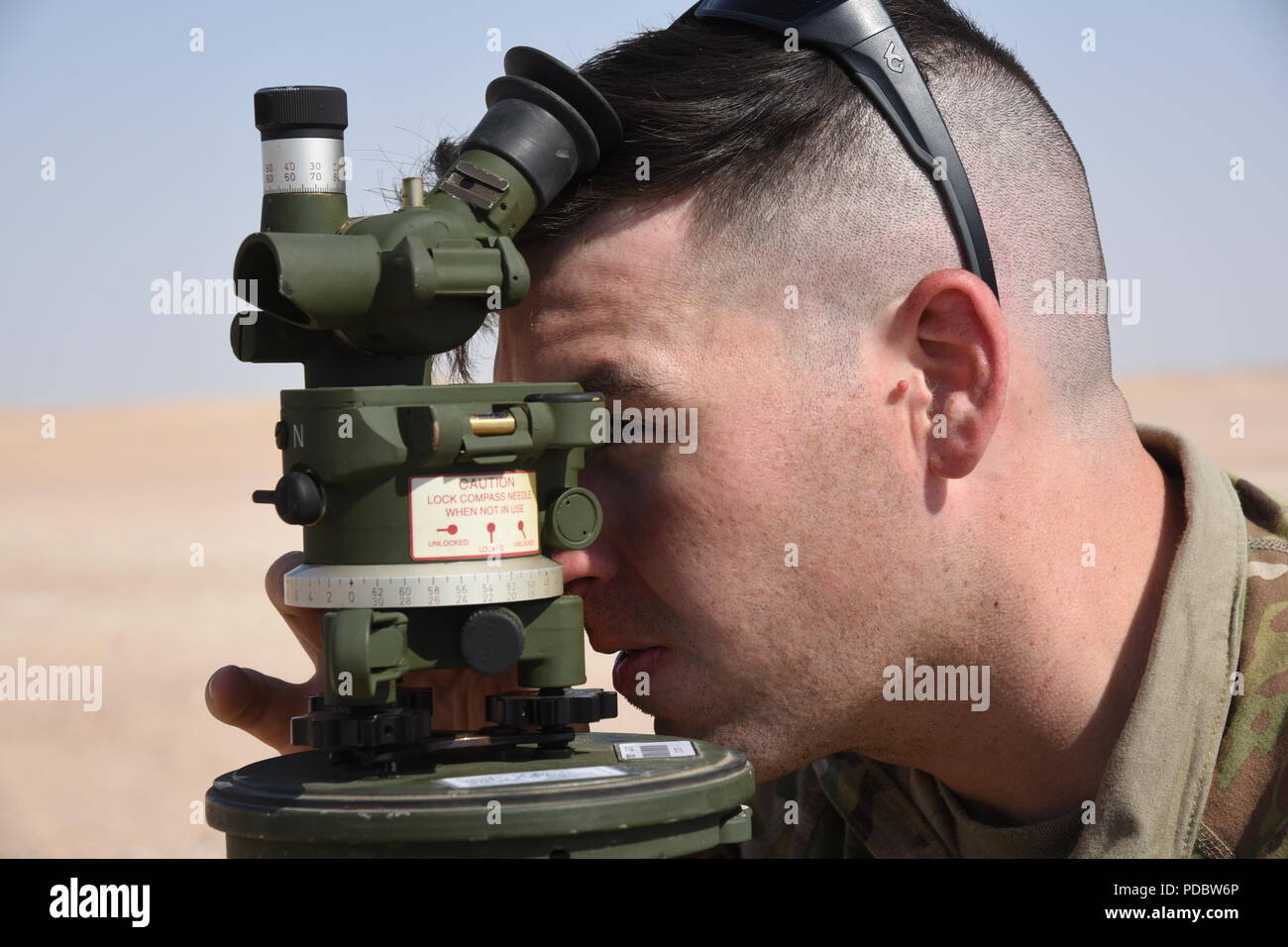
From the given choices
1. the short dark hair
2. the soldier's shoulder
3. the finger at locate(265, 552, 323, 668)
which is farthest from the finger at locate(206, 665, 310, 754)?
the soldier's shoulder

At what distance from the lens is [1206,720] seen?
318 centimetres

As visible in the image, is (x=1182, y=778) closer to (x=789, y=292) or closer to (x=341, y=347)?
(x=789, y=292)

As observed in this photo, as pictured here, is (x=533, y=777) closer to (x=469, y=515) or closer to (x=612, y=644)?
(x=469, y=515)

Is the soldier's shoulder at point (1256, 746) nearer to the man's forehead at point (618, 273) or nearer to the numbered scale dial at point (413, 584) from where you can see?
the man's forehead at point (618, 273)

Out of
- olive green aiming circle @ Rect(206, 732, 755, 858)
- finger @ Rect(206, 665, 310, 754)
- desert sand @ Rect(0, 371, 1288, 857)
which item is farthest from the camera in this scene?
desert sand @ Rect(0, 371, 1288, 857)

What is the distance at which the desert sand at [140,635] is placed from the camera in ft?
28.8

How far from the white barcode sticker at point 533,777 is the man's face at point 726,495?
0.71 m

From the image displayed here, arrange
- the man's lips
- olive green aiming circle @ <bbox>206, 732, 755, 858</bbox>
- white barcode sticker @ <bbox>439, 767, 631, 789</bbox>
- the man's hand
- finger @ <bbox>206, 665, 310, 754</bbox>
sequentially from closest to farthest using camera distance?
1. olive green aiming circle @ <bbox>206, 732, 755, 858</bbox>
2. white barcode sticker @ <bbox>439, 767, 631, 789</bbox>
3. the man's hand
4. the man's lips
5. finger @ <bbox>206, 665, 310, 754</bbox>

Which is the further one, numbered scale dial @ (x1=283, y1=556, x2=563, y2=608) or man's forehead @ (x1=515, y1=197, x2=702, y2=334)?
man's forehead @ (x1=515, y1=197, x2=702, y2=334)

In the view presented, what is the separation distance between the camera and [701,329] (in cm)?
308

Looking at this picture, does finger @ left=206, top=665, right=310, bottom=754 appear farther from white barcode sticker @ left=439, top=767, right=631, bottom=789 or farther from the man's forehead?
white barcode sticker @ left=439, top=767, right=631, bottom=789

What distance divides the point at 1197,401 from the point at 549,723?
38.8 m

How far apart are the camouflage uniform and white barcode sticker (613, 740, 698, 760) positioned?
1053 mm

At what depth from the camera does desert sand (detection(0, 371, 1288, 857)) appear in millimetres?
8773
